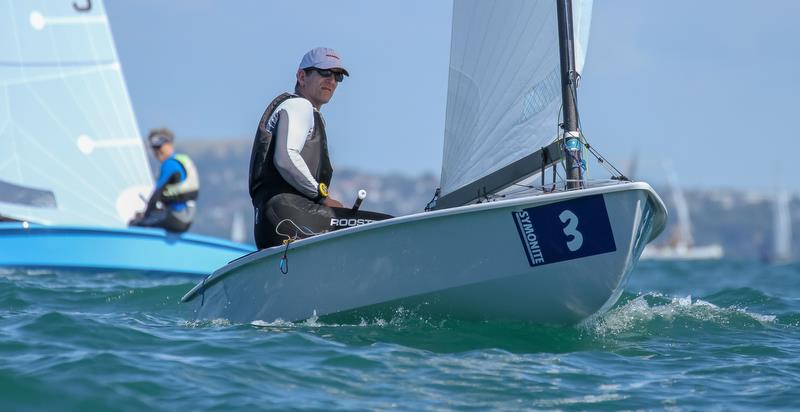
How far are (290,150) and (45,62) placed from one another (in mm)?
Result: 8184

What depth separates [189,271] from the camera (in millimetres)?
11656

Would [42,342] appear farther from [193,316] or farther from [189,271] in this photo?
[189,271]

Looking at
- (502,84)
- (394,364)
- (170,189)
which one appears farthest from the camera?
(170,189)

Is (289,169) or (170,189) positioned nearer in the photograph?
(289,169)

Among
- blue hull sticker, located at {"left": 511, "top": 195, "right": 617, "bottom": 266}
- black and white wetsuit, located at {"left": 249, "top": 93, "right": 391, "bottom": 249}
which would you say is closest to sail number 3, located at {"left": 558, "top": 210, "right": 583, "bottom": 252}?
blue hull sticker, located at {"left": 511, "top": 195, "right": 617, "bottom": 266}

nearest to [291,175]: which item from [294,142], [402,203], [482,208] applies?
[294,142]

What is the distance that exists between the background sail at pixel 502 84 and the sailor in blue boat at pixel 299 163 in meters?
0.61

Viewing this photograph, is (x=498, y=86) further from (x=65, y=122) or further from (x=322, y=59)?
(x=65, y=122)

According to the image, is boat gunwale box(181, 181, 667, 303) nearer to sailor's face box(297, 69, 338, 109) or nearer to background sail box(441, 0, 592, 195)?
background sail box(441, 0, 592, 195)

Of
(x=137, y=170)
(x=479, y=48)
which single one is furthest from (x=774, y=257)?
(x=479, y=48)

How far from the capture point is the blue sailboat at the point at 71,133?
12508 mm

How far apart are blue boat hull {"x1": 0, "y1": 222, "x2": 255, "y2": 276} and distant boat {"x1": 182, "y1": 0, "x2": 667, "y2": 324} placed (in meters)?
5.06

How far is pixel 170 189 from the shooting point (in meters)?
11.7

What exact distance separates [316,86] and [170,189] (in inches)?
233
